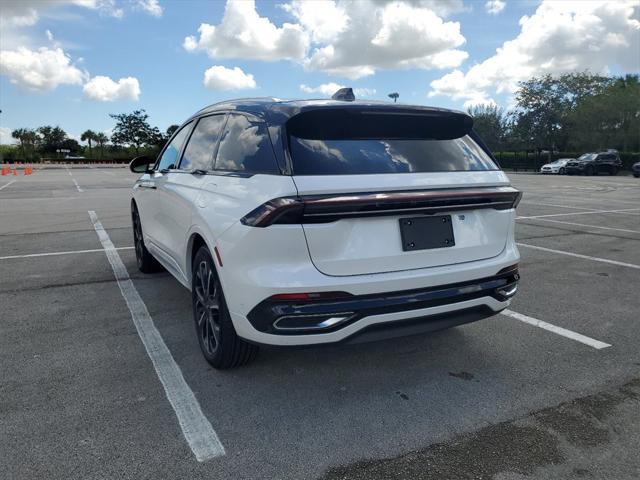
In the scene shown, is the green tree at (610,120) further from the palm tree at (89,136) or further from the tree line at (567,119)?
the palm tree at (89,136)

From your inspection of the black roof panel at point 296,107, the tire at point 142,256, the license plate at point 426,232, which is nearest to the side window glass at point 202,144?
the black roof panel at point 296,107

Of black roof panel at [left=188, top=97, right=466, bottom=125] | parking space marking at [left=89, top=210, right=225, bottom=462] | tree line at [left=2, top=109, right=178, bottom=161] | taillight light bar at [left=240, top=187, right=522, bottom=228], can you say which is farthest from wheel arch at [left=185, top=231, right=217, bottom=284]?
tree line at [left=2, top=109, right=178, bottom=161]

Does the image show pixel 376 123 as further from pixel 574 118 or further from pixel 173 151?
pixel 574 118

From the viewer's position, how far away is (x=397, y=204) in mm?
2777

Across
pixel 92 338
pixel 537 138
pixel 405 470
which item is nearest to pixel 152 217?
pixel 92 338

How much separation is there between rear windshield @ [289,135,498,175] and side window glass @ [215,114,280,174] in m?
0.17

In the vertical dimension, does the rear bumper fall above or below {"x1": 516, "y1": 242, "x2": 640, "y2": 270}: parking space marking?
above

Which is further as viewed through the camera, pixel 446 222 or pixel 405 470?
pixel 446 222

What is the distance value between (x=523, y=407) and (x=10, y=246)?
296 inches

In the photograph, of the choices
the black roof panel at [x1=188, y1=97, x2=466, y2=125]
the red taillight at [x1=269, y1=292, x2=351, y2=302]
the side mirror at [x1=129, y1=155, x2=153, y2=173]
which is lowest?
the red taillight at [x1=269, y1=292, x2=351, y2=302]

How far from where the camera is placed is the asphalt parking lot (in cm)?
243

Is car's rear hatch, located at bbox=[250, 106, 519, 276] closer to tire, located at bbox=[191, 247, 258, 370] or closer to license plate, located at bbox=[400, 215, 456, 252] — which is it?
license plate, located at bbox=[400, 215, 456, 252]

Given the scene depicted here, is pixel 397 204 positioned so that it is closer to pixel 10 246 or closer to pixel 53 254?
pixel 53 254

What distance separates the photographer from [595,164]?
3781cm
